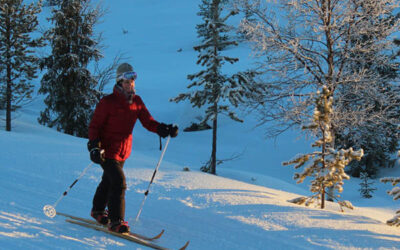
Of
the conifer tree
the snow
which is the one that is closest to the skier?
the snow

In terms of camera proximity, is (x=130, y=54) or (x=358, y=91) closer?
(x=358, y=91)

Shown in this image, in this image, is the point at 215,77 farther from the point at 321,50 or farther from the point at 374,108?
the point at 374,108

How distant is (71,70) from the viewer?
1945 cm

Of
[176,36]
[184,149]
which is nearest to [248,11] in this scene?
[184,149]

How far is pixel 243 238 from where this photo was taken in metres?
4.36

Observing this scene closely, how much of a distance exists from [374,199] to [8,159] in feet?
47.1

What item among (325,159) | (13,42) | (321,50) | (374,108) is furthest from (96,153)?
(13,42)

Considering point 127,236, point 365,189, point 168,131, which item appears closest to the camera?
point 127,236

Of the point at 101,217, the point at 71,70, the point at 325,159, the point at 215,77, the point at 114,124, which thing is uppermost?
the point at 71,70

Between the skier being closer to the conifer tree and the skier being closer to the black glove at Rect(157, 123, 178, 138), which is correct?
the black glove at Rect(157, 123, 178, 138)

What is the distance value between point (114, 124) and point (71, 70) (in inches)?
658

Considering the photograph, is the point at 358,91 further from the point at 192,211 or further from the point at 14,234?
the point at 14,234

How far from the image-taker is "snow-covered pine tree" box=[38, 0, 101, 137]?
19472 millimetres

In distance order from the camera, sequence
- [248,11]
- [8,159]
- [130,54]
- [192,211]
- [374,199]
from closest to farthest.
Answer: [192,211] < [8,159] < [248,11] < [374,199] < [130,54]
